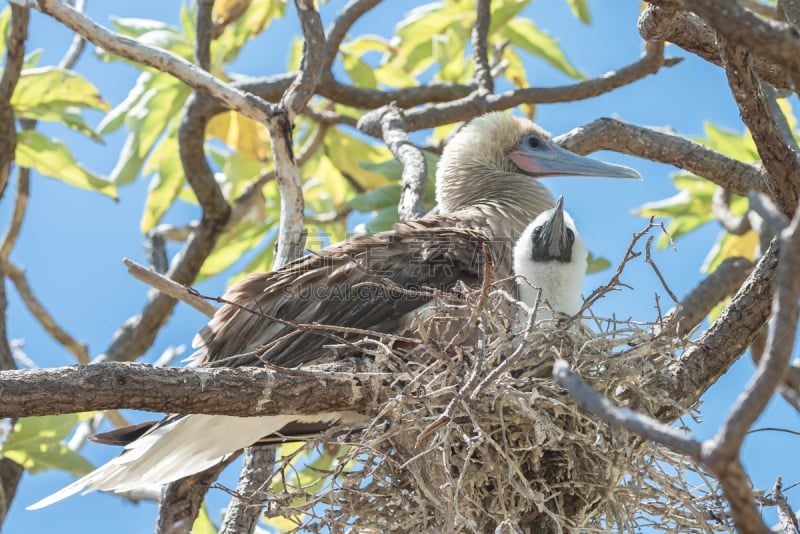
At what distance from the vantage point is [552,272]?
14.0ft

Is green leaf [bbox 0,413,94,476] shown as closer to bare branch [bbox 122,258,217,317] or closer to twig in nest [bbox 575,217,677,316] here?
bare branch [bbox 122,258,217,317]

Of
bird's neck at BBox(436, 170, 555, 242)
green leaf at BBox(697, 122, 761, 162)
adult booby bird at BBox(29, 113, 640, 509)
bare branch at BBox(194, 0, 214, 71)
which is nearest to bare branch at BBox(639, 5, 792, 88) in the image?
adult booby bird at BBox(29, 113, 640, 509)

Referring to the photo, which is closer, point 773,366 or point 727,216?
point 773,366

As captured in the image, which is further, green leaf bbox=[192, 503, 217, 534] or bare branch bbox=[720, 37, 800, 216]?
green leaf bbox=[192, 503, 217, 534]

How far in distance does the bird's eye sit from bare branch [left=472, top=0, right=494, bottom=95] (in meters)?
0.48

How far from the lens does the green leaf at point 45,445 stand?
5.33m

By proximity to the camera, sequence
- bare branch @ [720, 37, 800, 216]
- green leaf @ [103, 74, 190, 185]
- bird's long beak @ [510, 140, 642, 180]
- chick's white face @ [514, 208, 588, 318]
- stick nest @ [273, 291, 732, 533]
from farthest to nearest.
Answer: green leaf @ [103, 74, 190, 185]
bird's long beak @ [510, 140, 642, 180]
chick's white face @ [514, 208, 588, 318]
stick nest @ [273, 291, 732, 533]
bare branch @ [720, 37, 800, 216]

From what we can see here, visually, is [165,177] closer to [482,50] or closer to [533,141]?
[482,50]

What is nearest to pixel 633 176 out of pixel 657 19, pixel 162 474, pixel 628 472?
pixel 657 19

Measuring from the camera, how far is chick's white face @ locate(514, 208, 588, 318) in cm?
426

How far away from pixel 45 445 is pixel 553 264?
2.80 metres

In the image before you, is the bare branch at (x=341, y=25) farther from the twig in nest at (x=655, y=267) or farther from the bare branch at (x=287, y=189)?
the twig in nest at (x=655, y=267)

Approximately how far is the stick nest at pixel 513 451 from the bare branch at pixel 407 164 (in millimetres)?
1731

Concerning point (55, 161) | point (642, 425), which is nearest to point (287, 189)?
point (55, 161)
